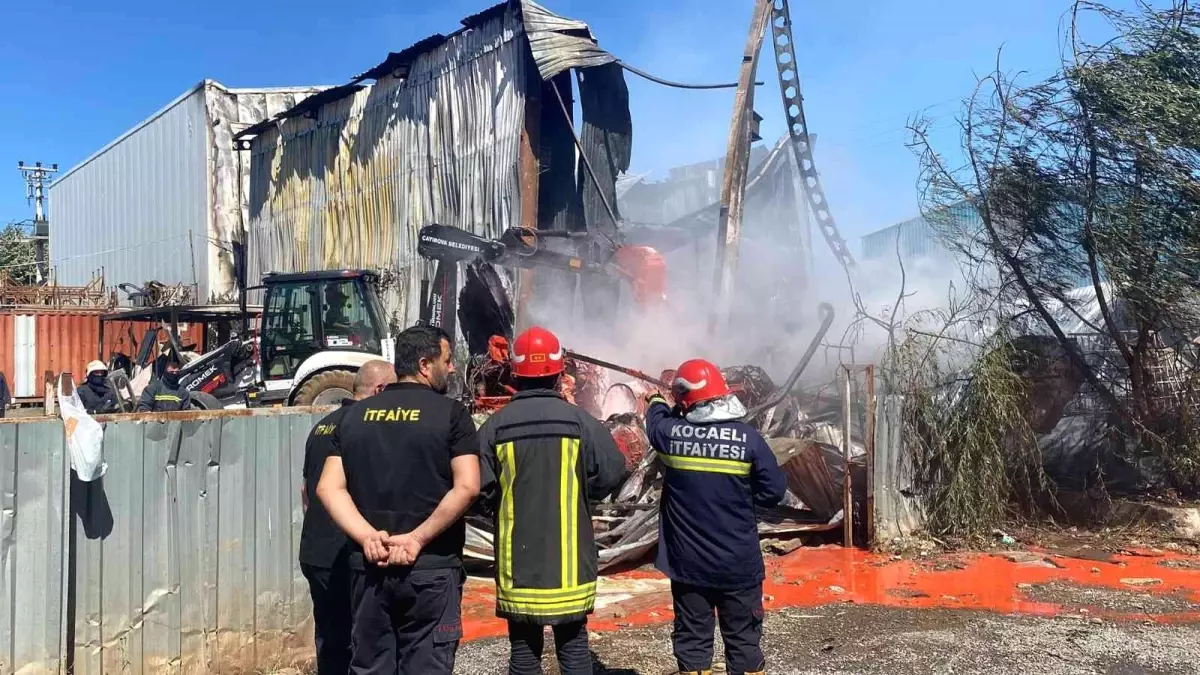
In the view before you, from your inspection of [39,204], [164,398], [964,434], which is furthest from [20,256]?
[964,434]

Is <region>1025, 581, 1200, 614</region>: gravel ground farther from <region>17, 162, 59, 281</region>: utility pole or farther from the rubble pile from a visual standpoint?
<region>17, 162, 59, 281</region>: utility pole

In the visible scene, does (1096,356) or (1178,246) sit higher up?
(1178,246)

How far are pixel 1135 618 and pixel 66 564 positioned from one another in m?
6.39

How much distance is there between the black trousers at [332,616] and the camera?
3691 mm

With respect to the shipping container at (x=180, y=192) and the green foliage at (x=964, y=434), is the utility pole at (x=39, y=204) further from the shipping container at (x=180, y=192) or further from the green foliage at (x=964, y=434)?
the green foliage at (x=964, y=434)

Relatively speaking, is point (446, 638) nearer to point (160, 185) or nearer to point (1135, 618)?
point (1135, 618)

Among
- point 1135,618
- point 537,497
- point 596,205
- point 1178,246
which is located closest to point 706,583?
point 537,497

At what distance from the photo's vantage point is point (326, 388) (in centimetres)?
1003

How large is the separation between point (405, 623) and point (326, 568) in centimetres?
66

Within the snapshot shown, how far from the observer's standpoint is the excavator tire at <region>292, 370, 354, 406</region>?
991cm

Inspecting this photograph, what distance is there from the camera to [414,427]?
316 centimetres

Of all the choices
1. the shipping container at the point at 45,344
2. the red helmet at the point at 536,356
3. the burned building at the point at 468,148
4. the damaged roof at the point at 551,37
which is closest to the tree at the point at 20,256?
the shipping container at the point at 45,344

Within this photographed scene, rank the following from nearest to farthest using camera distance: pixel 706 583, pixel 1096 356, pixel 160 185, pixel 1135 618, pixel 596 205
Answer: pixel 706 583
pixel 1135 618
pixel 1096 356
pixel 596 205
pixel 160 185

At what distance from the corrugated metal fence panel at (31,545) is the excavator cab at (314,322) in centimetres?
646
